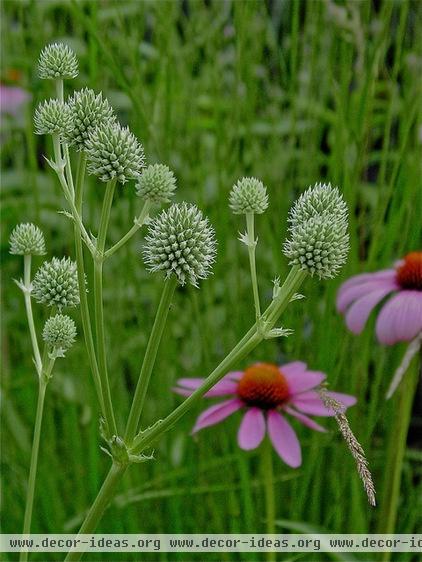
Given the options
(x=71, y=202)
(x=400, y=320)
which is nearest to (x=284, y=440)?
(x=400, y=320)

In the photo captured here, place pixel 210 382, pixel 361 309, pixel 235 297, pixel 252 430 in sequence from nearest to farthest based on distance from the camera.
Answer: pixel 210 382, pixel 252 430, pixel 361 309, pixel 235 297

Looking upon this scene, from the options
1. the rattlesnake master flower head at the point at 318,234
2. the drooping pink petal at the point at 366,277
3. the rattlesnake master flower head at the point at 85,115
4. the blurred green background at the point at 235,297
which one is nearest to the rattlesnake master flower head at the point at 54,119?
the rattlesnake master flower head at the point at 85,115

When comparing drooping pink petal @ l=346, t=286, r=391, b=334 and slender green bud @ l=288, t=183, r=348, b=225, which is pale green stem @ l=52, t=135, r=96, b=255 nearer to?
slender green bud @ l=288, t=183, r=348, b=225

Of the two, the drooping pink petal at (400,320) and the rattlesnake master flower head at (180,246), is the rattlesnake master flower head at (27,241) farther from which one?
the drooping pink petal at (400,320)

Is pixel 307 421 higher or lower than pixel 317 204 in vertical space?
lower

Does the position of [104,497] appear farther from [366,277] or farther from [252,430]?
[366,277]

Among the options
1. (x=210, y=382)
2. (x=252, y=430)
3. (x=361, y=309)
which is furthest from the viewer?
(x=361, y=309)
